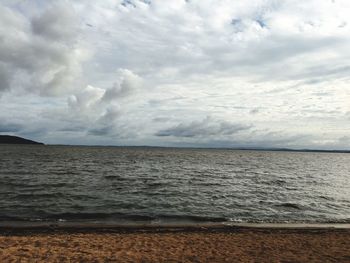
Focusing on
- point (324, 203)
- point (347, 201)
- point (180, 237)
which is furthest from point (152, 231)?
point (347, 201)

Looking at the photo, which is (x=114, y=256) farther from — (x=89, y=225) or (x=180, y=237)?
(x=89, y=225)

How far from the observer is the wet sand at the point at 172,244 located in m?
13.0

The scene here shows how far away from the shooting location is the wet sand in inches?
514

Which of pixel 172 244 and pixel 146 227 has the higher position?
pixel 172 244

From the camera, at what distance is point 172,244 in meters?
15.2

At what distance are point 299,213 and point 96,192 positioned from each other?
58.0ft

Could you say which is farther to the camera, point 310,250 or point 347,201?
point 347,201

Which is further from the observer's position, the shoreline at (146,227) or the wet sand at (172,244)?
the shoreline at (146,227)

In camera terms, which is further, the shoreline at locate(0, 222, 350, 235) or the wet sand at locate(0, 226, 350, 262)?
the shoreline at locate(0, 222, 350, 235)

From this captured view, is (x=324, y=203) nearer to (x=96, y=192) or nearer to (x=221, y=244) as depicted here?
(x=221, y=244)

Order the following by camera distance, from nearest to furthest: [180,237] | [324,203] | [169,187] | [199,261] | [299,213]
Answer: [199,261], [180,237], [299,213], [324,203], [169,187]

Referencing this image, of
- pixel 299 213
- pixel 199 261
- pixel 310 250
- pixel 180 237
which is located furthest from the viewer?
pixel 299 213

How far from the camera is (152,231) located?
1844cm

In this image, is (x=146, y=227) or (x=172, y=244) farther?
(x=146, y=227)
